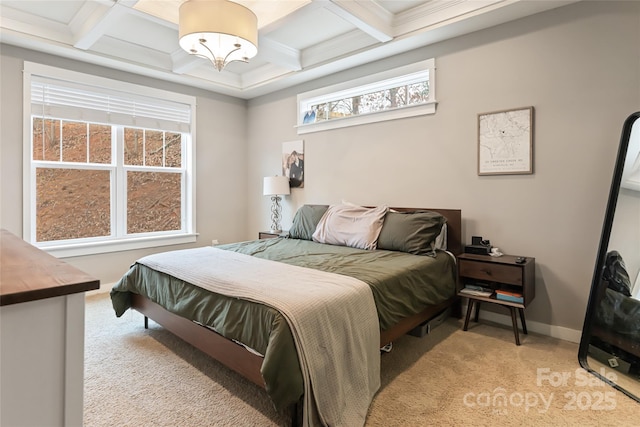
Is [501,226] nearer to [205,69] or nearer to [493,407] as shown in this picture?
[493,407]

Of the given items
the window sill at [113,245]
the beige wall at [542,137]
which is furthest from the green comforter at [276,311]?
the window sill at [113,245]

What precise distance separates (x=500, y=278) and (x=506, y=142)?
3.75 feet

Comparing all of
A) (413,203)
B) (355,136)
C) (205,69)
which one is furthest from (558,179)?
(205,69)

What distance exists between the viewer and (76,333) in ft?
2.79

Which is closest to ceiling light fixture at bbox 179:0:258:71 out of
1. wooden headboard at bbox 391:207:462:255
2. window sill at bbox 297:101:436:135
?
window sill at bbox 297:101:436:135

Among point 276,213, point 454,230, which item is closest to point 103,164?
point 276,213

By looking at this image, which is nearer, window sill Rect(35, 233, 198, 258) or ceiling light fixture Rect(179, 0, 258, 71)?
ceiling light fixture Rect(179, 0, 258, 71)

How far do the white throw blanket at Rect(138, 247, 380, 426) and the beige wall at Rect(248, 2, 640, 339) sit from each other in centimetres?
171

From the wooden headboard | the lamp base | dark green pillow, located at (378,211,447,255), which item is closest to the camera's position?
dark green pillow, located at (378,211,447,255)

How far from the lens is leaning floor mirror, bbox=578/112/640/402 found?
6.73ft

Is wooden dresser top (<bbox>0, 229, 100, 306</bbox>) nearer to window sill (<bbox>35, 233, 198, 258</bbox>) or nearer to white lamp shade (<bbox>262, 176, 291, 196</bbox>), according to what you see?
window sill (<bbox>35, 233, 198, 258</bbox>)

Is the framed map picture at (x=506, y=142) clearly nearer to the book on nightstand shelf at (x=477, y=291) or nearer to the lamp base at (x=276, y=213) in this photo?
the book on nightstand shelf at (x=477, y=291)

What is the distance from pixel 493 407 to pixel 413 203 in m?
2.01

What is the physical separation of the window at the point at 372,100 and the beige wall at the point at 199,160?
48.6 inches
